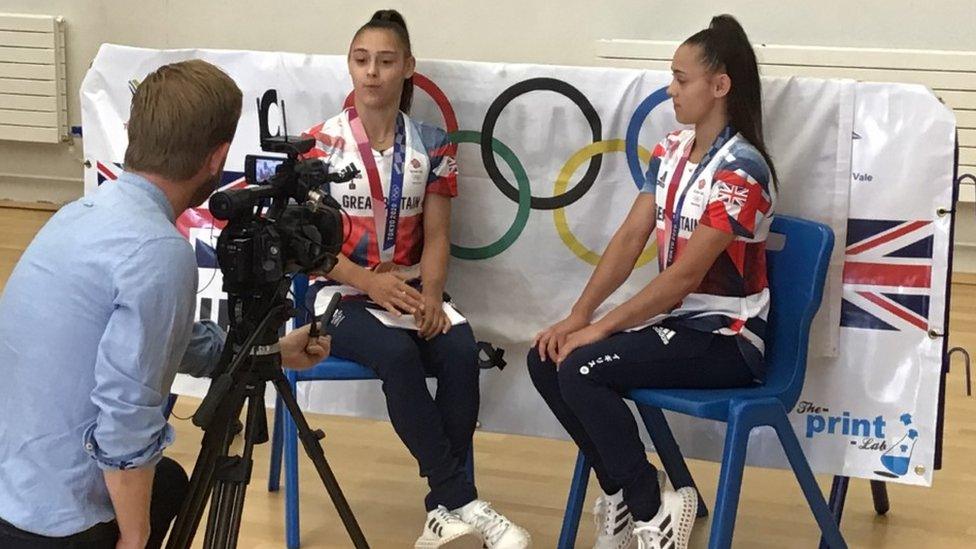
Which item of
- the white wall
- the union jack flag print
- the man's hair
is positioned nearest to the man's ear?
the man's hair

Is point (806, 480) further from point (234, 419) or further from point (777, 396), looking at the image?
point (234, 419)

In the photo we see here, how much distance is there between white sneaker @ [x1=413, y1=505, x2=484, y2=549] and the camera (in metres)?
2.66

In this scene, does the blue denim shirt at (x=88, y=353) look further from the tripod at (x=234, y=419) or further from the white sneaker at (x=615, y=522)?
the white sneaker at (x=615, y=522)

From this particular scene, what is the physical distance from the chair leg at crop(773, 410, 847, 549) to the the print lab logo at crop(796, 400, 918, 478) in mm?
250

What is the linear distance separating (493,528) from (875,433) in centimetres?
92

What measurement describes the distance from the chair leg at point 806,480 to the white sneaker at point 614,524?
387 mm

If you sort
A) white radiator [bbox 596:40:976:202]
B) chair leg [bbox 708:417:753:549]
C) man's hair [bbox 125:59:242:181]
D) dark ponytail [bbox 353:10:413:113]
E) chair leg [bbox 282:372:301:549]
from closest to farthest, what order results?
man's hair [bbox 125:59:242:181], chair leg [bbox 708:417:753:549], chair leg [bbox 282:372:301:549], dark ponytail [bbox 353:10:413:113], white radiator [bbox 596:40:976:202]

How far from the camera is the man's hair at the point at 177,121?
1.81m

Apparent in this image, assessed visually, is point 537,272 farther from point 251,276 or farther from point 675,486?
point 251,276

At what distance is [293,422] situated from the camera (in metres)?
2.82

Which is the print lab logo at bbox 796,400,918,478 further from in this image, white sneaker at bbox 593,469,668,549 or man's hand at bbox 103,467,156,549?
man's hand at bbox 103,467,156,549

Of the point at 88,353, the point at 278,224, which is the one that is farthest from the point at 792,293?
the point at 88,353

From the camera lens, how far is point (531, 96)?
3053 mm

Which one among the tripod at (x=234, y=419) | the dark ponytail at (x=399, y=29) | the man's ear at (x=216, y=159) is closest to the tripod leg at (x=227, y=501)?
the tripod at (x=234, y=419)
